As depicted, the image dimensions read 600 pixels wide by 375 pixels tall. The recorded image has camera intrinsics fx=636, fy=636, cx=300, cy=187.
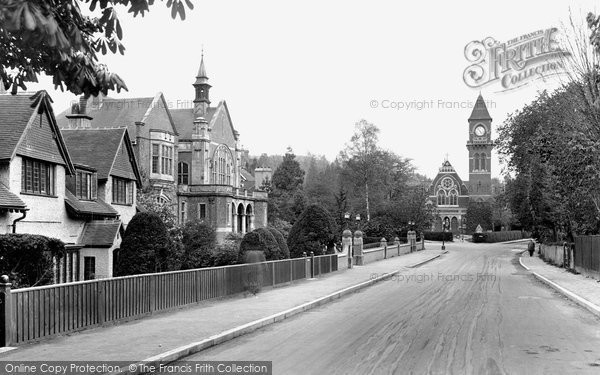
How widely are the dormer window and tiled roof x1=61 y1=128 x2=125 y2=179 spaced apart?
113 cm

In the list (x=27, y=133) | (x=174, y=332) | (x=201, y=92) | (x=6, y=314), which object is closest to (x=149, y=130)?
(x=201, y=92)

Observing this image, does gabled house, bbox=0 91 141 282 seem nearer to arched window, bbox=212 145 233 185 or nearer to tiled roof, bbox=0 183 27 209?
tiled roof, bbox=0 183 27 209

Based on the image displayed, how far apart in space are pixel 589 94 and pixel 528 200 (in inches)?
1055

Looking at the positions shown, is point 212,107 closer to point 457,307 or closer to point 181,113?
point 181,113

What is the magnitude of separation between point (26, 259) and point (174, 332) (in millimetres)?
6840

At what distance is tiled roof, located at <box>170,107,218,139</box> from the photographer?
5959 cm

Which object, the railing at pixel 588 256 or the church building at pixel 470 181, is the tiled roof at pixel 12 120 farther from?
the church building at pixel 470 181

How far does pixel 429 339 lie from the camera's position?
1173cm

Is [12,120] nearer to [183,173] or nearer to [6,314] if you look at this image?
[6,314]

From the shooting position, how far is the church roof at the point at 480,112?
121m

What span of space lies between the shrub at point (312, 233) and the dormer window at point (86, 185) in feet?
34.6

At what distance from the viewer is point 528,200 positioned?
1956 inches

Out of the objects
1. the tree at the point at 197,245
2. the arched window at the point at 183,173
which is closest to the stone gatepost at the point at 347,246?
the tree at the point at 197,245

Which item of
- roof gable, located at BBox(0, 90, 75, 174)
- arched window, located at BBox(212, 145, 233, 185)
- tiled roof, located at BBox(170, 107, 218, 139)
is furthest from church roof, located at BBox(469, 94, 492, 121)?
roof gable, located at BBox(0, 90, 75, 174)
